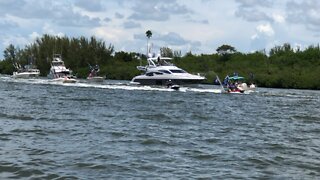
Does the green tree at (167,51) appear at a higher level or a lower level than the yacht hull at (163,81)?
higher

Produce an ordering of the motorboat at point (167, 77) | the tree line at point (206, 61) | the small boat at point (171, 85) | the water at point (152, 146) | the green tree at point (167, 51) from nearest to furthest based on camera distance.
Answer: the water at point (152, 146) → the small boat at point (171, 85) → the motorboat at point (167, 77) → the tree line at point (206, 61) → the green tree at point (167, 51)

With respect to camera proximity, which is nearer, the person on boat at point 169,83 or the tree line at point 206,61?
the person on boat at point 169,83

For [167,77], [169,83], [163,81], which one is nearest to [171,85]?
[169,83]

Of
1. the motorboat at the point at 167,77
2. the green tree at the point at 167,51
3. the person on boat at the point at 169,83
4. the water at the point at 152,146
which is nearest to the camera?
the water at the point at 152,146

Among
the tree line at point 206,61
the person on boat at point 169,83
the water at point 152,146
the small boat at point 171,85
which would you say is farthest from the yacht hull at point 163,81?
the water at point 152,146

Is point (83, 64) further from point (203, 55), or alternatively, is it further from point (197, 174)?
point (197, 174)

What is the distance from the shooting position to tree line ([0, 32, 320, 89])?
95.2 meters

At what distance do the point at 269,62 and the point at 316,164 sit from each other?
100 m

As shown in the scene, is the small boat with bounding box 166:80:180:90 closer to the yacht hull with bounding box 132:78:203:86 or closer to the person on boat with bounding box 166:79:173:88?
the person on boat with bounding box 166:79:173:88

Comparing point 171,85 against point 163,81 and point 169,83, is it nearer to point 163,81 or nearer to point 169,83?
point 169,83

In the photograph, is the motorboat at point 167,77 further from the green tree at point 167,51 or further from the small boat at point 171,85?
the green tree at point 167,51

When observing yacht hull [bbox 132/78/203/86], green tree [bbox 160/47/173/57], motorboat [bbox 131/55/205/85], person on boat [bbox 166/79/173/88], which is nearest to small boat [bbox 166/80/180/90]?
person on boat [bbox 166/79/173/88]

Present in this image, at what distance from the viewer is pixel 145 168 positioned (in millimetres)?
14594

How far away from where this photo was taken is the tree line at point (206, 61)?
95.2 m
